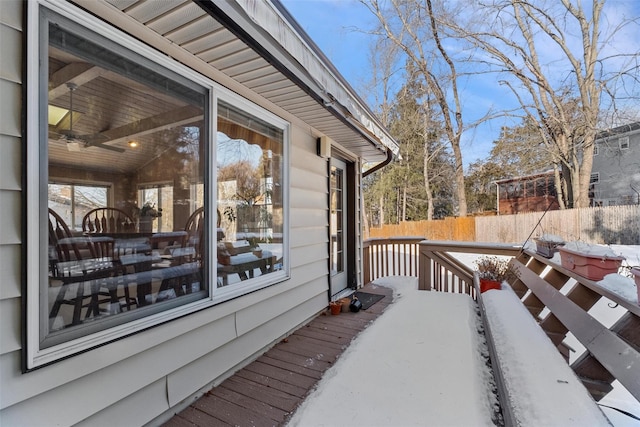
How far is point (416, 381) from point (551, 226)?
11.5 meters

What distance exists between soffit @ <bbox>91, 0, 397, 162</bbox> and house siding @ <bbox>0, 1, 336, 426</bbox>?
0.32m

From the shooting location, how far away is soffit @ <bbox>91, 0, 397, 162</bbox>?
1522mm

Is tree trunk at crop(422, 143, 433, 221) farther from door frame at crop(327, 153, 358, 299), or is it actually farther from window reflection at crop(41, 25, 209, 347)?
window reflection at crop(41, 25, 209, 347)

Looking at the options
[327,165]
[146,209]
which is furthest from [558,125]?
[146,209]

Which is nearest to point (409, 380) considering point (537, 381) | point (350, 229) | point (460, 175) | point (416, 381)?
point (416, 381)

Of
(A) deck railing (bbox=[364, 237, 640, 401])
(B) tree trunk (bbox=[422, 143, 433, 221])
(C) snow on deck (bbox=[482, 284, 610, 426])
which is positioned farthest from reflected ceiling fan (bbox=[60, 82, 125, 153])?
(B) tree trunk (bbox=[422, 143, 433, 221])

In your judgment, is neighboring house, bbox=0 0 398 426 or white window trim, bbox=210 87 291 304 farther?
white window trim, bbox=210 87 291 304

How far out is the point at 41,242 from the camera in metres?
1.25

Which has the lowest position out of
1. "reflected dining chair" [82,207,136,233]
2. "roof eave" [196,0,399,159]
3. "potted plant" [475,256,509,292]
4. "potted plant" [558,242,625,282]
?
"potted plant" [475,256,509,292]

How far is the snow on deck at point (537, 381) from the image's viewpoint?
1156mm

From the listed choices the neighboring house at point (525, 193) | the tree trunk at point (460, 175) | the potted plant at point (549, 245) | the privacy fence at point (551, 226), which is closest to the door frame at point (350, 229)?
the potted plant at point (549, 245)

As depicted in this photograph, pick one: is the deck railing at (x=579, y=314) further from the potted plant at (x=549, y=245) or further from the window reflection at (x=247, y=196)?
the window reflection at (x=247, y=196)

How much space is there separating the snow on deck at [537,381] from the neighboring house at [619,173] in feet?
48.8

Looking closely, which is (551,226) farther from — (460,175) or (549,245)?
(549,245)
